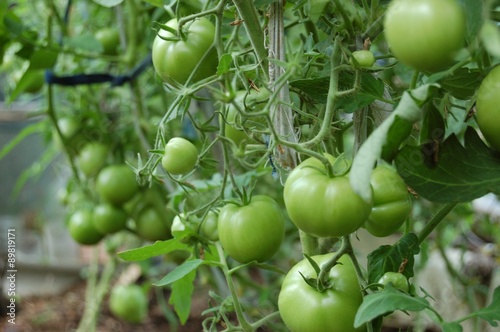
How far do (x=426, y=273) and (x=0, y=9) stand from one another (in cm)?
123

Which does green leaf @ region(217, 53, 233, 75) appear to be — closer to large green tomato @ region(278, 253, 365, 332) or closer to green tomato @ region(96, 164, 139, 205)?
large green tomato @ region(278, 253, 365, 332)

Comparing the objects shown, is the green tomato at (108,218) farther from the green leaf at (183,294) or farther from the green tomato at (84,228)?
the green leaf at (183,294)

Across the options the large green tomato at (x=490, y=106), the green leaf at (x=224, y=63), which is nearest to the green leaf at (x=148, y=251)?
the green leaf at (x=224, y=63)

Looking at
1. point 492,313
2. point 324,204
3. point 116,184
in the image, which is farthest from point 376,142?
point 116,184

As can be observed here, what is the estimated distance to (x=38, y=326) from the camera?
1806 millimetres

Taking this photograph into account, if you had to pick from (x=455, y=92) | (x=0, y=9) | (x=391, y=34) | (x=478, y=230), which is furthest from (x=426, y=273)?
(x=391, y=34)

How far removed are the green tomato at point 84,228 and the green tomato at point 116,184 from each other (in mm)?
68

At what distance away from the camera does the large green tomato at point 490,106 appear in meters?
0.32

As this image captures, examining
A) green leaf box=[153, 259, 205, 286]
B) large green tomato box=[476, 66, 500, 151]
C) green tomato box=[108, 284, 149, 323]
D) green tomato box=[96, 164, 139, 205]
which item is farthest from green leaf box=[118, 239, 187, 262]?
green tomato box=[108, 284, 149, 323]

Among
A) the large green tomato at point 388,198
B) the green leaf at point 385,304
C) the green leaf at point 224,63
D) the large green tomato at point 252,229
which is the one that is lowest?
the large green tomato at point 252,229

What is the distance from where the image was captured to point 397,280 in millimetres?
370

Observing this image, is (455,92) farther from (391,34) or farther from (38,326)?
(38,326)

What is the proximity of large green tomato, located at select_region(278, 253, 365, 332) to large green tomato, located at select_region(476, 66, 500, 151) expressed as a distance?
13 centimetres

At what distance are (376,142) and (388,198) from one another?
9 centimetres
